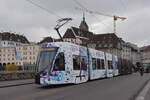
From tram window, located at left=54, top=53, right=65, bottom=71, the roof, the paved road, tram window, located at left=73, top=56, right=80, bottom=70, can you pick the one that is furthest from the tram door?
the roof

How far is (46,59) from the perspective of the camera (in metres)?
15.8

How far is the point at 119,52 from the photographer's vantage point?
108500mm

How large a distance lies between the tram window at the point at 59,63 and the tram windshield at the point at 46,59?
41 centimetres

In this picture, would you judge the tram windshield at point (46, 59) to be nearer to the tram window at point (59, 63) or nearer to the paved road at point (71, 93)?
the tram window at point (59, 63)

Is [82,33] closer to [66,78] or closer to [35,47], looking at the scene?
[35,47]

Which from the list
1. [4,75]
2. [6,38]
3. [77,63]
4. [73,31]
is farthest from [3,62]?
[77,63]

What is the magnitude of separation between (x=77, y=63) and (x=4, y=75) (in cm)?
1064

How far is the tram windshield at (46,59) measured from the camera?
1558 cm

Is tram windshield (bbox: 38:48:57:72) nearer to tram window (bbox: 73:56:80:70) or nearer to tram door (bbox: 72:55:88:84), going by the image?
tram window (bbox: 73:56:80:70)

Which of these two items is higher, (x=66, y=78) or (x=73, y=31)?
(x=73, y=31)

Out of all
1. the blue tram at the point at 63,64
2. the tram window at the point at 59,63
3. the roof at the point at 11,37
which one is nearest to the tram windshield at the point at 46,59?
the blue tram at the point at 63,64

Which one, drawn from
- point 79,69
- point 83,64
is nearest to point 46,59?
point 79,69

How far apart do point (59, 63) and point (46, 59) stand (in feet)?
3.22

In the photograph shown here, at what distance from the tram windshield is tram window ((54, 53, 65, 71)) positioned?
408 mm
